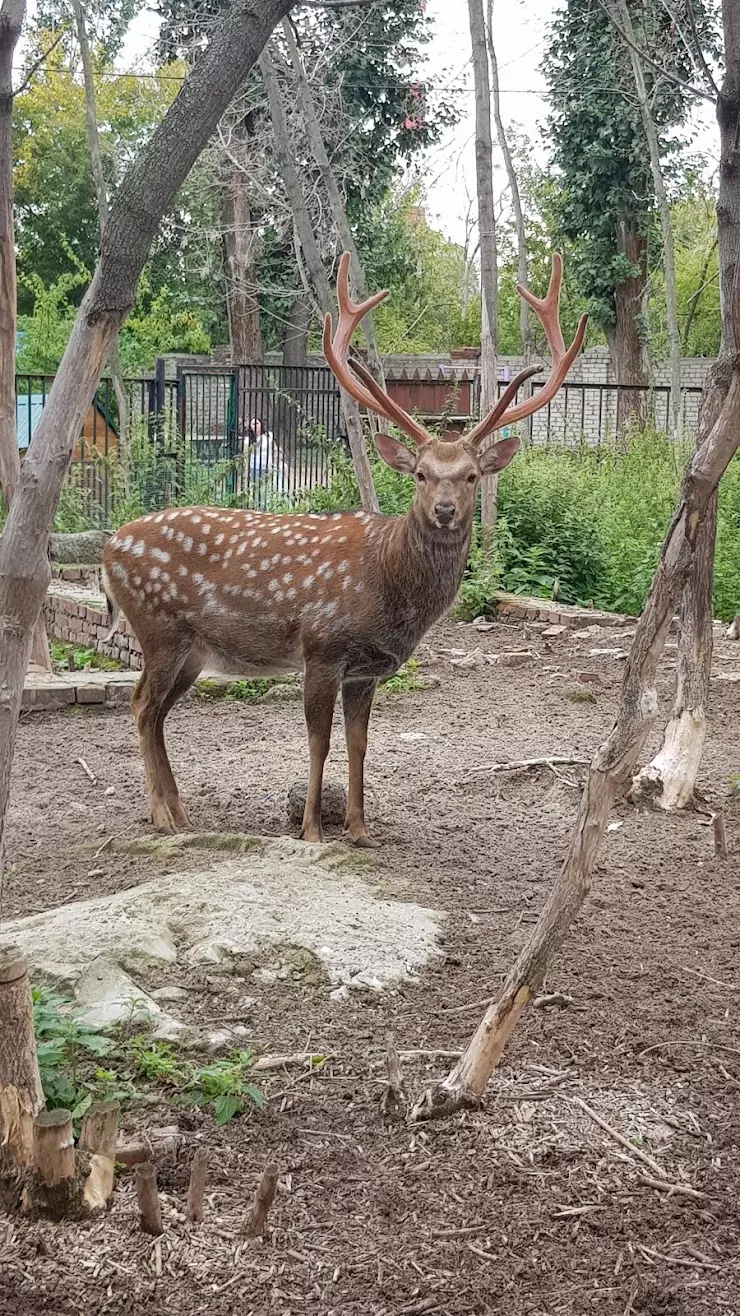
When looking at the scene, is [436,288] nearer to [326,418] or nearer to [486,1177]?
[326,418]

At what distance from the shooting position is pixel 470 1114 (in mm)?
3477

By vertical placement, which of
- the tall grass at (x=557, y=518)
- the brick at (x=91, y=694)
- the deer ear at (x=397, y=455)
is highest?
the deer ear at (x=397, y=455)

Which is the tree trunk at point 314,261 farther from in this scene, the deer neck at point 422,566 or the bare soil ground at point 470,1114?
the bare soil ground at point 470,1114

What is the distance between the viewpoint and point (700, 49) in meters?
5.67

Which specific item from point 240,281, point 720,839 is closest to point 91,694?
point 720,839

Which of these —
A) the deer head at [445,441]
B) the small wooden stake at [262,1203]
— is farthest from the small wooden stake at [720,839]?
the small wooden stake at [262,1203]

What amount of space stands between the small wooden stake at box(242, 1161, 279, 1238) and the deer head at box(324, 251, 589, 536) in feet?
10.7

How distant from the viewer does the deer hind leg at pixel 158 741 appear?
6.19 metres

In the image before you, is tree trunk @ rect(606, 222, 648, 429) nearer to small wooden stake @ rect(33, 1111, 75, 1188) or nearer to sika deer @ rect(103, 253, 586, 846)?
sika deer @ rect(103, 253, 586, 846)

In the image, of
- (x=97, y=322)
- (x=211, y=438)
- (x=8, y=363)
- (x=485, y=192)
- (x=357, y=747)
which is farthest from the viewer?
(x=211, y=438)

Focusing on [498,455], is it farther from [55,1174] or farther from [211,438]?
[211,438]

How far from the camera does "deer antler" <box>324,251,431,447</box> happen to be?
6074 mm

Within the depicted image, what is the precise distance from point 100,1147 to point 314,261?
Result: 10334 millimetres

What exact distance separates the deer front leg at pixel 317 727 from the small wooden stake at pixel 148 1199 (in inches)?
120
